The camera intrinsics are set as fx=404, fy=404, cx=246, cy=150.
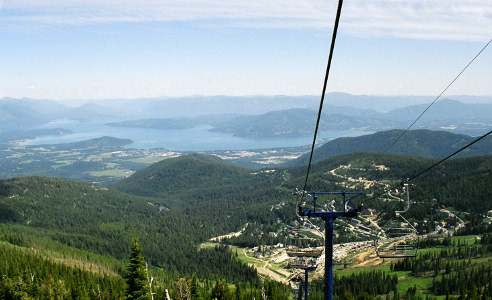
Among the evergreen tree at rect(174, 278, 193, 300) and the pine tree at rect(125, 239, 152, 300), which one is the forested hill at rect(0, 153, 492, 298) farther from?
the pine tree at rect(125, 239, 152, 300)

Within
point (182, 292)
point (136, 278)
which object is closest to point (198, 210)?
point (136, 278)

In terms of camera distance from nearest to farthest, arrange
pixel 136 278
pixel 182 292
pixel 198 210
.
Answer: pixel 182 292 → pixel 136 278 → pixel 198 210

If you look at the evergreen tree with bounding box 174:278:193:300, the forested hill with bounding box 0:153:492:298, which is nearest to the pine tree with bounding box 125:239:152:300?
the evergreen tree with bounding box 174:278:193:300

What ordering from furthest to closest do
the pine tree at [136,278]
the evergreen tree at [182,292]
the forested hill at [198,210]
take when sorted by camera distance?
the forested hill at [198,210] < the pine tree at [136,278] < the evergreen tree at [182,292]

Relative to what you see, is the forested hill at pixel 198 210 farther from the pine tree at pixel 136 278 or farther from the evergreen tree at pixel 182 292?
the pine tree at pixel 136 278

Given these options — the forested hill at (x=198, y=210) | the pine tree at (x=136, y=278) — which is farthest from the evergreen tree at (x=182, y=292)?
the forested hill at (x=198, y=210)

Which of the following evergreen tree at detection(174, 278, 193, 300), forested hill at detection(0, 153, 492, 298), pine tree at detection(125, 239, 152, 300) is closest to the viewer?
evergreen tree at detection(174, 278, 193, 300)

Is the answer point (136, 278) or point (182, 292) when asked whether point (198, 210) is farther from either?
point (182, 292)

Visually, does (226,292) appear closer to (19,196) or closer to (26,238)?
(26,238)

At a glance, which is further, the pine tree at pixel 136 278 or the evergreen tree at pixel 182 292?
the pine tree at pixel 136 278

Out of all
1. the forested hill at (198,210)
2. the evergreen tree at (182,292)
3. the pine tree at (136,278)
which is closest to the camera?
the evergreen tree at (182,292)
